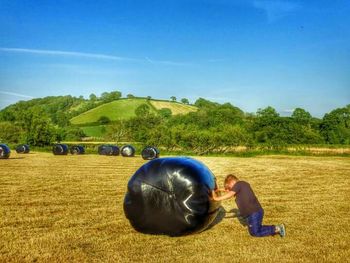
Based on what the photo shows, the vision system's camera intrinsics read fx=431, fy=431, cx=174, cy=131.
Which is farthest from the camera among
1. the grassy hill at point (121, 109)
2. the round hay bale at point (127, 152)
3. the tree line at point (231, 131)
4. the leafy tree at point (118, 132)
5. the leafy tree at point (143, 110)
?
the grassy hill at point (121, 109)

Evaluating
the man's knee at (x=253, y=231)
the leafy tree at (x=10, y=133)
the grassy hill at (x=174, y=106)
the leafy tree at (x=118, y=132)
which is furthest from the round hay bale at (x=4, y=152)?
the grassy hill at (x=174, y=106)

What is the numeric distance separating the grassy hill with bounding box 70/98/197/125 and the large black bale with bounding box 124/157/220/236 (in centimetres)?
10450

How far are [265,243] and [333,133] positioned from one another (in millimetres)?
76448

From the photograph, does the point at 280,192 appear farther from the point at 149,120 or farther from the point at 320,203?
the point at 149,120

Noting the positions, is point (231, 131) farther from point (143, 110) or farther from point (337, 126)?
point (143, 110)

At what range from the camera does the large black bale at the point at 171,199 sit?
29.9 ft

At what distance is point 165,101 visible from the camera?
5349 inches

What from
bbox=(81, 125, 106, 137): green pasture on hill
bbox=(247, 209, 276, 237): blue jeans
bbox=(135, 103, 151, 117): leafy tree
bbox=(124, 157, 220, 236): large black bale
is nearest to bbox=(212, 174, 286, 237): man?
bbox=(247, 209, 276, 237): blue jeans

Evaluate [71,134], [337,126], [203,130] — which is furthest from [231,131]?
[71,134]

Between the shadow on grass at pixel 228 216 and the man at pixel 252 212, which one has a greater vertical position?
the man at pixel 252 212

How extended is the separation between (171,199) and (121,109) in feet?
377

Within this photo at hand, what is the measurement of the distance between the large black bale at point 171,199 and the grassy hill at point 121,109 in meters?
105

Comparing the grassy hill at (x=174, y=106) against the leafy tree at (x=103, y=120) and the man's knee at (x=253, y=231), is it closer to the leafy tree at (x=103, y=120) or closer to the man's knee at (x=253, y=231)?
the leafy tree at (x=103, y=120)

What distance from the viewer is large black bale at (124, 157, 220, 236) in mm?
9102
